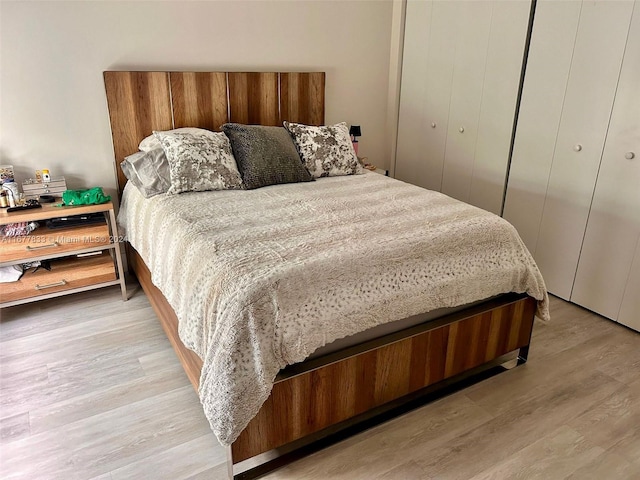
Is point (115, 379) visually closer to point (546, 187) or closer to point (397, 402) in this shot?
point (397, 402)

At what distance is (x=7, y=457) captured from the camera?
170cm

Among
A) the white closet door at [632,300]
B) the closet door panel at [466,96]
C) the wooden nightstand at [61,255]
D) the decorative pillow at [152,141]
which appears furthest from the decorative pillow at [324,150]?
the white closet door at [632,300]

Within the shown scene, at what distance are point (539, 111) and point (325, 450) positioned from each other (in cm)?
235

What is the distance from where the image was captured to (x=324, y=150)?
2928 millimetres

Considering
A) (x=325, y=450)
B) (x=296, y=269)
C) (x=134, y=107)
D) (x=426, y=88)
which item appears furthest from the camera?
(x=426, y=88)

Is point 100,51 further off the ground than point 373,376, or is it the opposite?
point 100,51

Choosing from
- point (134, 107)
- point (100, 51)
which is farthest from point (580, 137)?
point (100, 51)

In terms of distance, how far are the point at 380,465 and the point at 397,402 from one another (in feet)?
1.18

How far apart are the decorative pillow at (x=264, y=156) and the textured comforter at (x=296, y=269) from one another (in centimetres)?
25

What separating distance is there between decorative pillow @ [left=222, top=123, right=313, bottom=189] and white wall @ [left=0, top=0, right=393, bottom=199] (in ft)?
2.11

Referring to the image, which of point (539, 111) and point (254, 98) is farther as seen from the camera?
point (254, 98)

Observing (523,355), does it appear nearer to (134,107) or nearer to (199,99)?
(199,99)

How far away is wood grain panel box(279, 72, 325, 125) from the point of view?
333 centimetres

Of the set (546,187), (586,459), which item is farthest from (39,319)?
(546,187)
